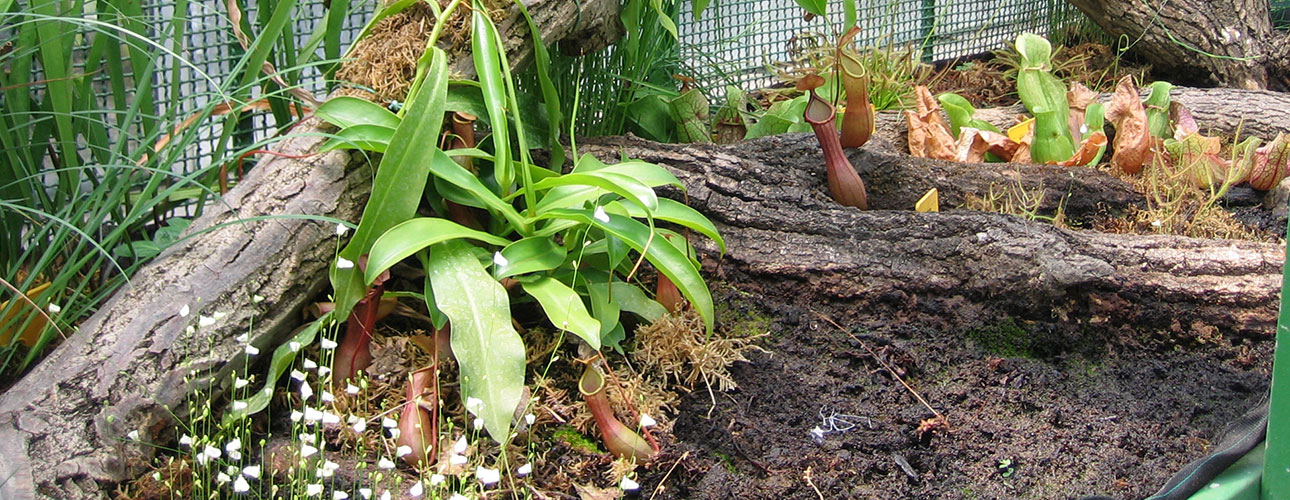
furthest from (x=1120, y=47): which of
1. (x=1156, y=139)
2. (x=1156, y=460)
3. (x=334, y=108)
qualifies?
(x=334, y=108)

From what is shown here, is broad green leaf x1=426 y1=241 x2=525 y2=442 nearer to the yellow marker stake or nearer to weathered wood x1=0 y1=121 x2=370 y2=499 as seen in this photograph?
weathered wood x1=0 y1=121 x2=370 y2=499

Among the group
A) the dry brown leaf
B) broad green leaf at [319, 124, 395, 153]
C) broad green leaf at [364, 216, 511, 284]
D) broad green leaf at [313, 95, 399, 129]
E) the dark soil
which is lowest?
the dark soil

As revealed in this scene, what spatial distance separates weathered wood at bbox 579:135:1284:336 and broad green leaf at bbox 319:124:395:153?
0.66 m

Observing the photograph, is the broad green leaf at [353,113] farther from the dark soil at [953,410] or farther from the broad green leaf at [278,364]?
the dark soil at [953,410]

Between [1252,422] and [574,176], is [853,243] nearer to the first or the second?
[574,176]

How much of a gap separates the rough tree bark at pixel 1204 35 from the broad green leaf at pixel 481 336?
3.27 meters

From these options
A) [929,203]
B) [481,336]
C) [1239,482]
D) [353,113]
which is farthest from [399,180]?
[1239,482]

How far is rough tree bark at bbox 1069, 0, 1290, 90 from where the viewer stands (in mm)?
3990

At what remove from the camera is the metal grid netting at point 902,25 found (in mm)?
4141

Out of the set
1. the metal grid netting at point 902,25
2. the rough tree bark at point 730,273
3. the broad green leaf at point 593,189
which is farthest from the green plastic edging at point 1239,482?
the metal grid netting at point 902,25

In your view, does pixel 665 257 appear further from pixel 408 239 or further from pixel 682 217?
pixel 408 239

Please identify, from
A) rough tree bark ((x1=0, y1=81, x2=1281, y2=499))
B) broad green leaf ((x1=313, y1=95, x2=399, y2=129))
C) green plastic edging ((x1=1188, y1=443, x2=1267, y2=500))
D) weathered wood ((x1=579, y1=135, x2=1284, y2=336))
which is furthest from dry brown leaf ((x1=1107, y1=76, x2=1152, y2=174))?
broad green leaf ((x1=313, y1=95, x2=399, y2=129))

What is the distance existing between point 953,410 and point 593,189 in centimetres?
92

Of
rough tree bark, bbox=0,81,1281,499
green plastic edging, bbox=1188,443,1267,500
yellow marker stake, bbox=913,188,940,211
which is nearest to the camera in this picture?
green plastic edging, bbox=1188,443,1267,500
